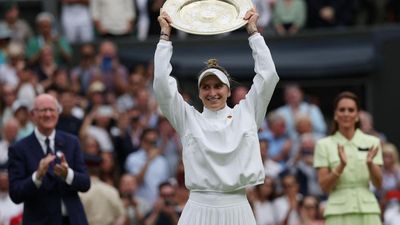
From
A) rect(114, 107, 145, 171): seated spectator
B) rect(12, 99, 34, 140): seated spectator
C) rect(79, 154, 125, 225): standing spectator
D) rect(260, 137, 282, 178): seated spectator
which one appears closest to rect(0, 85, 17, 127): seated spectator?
rect(12, 99, 34, 140): seated spectator

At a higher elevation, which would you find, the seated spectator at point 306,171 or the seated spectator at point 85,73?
the seated spectator at point 85,73

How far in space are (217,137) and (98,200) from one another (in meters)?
4.84

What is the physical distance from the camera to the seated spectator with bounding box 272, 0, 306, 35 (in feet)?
77.5

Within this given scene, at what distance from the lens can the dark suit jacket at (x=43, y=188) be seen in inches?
499

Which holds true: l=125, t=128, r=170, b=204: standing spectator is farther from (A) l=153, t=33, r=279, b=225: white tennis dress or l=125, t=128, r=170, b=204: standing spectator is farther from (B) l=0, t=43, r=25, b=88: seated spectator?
(A) l=153, t=33, r=279, b=225: white tennis dress

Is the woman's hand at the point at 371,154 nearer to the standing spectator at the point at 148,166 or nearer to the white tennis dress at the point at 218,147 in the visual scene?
the white tennis dress at the point at 218,147

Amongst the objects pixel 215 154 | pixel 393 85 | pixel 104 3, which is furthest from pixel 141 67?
pixel 215 154

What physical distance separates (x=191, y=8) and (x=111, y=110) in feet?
29.0

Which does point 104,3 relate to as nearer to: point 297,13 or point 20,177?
point 297,13

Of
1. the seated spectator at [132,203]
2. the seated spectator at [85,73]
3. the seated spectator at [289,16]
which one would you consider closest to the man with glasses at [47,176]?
the seated spectator at [132,203]

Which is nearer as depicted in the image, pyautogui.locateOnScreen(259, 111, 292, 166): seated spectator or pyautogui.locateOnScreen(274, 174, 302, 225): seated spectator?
pyautogui.locateOnScreen(274, 174, 302, 225): seated spectator

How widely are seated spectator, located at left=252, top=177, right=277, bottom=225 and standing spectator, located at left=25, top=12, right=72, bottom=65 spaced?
5.54 meters

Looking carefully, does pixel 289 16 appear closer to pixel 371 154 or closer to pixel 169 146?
pixel 169 146

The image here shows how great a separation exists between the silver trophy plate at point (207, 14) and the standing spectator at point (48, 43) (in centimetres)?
1055
